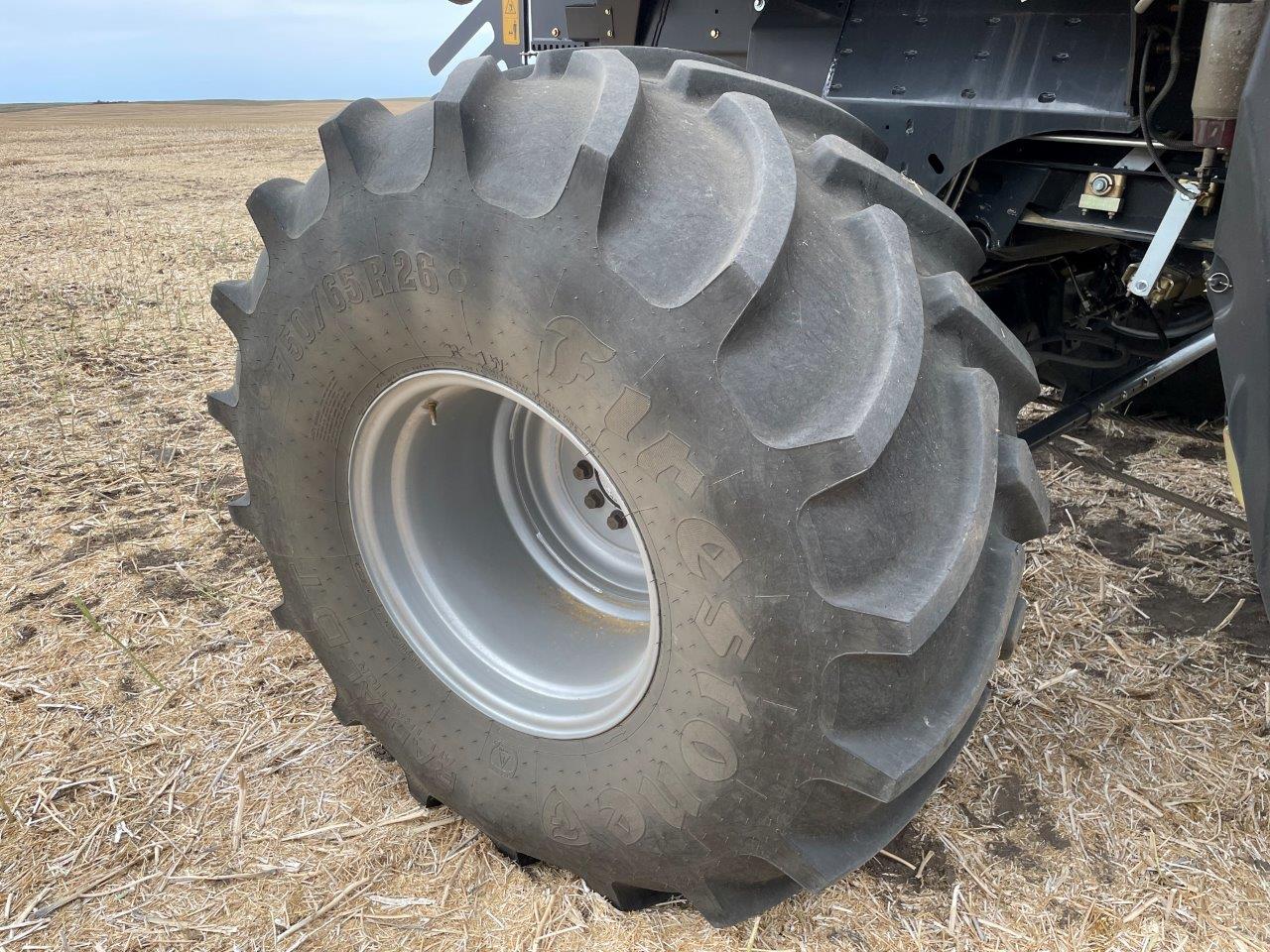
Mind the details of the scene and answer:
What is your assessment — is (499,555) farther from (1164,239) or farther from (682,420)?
(1164,239)

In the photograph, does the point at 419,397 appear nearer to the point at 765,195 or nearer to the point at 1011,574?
the point at 765,195

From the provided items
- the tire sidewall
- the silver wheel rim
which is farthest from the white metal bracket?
the silver wheel rim

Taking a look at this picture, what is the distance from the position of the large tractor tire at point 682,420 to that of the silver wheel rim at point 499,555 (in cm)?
1

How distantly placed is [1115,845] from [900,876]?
1.44 ft

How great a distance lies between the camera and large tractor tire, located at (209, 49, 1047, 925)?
129cm

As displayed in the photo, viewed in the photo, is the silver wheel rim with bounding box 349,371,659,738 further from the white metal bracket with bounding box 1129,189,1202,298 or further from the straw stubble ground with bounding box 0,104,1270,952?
the white metal bracket with bounding box 1129,189,1202,298

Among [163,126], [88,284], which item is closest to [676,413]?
[88,284]

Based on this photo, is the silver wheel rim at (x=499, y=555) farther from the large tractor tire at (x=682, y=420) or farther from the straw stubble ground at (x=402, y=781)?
the straw stubble ground at (x=402, y=781)

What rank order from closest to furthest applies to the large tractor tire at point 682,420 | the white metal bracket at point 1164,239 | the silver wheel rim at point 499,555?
the large tractor tire at point 682,420
the white metal bracket at point 1164,239
the silver wheel rim at point 499,555

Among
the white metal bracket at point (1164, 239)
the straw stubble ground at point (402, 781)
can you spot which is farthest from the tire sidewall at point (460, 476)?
the white metal bracket at point (1164, 239)

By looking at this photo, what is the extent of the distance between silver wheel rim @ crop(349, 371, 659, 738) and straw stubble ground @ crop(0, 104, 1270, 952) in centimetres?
38

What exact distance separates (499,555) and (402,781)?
54 cm

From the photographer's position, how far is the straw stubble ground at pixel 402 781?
6.00 ft

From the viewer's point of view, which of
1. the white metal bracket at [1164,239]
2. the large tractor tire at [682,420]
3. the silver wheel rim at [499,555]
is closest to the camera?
the large tractor tire at [682,420]
